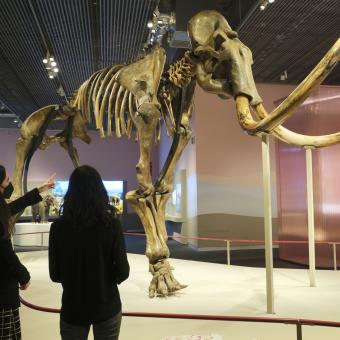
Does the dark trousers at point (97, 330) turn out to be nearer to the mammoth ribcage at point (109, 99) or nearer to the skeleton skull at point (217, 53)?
the skeleton skull at point (217, 53)

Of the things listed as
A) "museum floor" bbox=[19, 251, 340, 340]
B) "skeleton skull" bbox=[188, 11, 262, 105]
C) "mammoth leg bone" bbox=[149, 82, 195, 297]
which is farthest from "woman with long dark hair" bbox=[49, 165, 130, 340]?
"mammoth leg bone" bbox=[149, 82, 195, 297]

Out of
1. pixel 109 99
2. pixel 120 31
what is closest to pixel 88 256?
pixel 109 99

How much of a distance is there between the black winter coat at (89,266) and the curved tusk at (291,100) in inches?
67.3

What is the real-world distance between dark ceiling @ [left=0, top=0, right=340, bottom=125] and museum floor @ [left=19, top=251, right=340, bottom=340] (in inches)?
168

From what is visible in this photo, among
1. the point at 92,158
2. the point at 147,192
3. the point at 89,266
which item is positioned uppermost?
the point at 92,158

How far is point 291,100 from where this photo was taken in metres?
3.10

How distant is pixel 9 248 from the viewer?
2420mm

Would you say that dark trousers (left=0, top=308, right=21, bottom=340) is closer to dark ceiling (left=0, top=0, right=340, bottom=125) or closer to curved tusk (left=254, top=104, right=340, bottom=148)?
curved tusk (left=254, top=104, right=340, bottom=148)

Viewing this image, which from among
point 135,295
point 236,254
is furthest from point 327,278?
point 236,254

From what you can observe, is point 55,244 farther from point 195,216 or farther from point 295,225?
point 195,216

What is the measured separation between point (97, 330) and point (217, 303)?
98.3 inches

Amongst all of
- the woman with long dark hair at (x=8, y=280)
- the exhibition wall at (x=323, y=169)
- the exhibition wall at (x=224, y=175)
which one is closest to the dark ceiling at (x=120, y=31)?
the exhibition wall at (x=323, y=169)

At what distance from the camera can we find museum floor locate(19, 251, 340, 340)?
3439mm

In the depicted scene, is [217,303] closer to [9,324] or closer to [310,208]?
[310,208]
